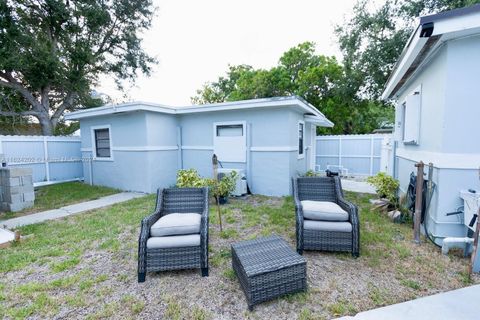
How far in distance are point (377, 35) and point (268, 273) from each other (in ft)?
43.4

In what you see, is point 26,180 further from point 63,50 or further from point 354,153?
point 354,153

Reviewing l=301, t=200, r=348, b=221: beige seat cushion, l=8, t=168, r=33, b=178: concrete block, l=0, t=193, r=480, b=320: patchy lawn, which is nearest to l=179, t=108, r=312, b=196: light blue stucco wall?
l=0, t=193, r=480, b=320: patchy lawn

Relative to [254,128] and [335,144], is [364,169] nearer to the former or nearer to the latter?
[335,144]

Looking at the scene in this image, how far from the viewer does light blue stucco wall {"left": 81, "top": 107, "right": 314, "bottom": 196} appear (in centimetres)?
707

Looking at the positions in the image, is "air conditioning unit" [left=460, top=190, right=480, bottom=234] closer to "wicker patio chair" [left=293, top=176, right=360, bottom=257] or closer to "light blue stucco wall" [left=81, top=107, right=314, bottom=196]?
"wicker patio chair" [left=293, top=176, right=360, bottom=257]

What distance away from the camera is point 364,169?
38.1 feet

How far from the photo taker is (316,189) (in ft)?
13.5

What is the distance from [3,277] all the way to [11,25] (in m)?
11.5

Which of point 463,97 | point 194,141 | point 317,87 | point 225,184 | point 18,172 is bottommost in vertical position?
point 225,184

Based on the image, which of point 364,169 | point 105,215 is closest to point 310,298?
point 105,215

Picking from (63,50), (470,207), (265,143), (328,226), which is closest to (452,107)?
(470,207)

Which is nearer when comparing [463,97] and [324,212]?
[463,97]

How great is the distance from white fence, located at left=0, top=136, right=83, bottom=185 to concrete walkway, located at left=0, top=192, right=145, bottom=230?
12.4 feet

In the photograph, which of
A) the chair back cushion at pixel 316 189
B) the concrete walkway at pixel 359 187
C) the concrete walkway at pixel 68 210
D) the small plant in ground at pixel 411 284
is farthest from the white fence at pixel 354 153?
the concrete walkway at pixel 68 210
